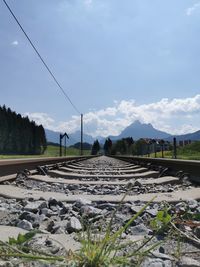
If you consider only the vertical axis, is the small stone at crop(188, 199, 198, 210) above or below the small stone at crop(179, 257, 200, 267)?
above

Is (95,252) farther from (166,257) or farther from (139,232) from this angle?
(139,232)

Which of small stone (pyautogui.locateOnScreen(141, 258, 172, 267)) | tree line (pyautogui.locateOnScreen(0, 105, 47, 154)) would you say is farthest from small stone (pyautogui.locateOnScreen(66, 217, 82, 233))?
tree line (pyautogui.locateOnScreen(0, 105, 47, 154))

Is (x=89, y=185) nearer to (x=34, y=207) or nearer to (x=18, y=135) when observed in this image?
(x=34, y=207)

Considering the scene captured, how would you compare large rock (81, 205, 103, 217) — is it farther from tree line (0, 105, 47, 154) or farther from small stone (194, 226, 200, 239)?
tree line (0, 105, 47, 154)

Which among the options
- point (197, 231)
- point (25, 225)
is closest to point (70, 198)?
point (25, 225)

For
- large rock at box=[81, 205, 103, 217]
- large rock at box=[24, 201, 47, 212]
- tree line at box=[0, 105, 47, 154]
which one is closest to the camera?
large rock at box=[81, 205, 103, 217]

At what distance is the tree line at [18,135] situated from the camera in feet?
334

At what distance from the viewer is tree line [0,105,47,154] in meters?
102

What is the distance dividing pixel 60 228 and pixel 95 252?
1240 millimetres

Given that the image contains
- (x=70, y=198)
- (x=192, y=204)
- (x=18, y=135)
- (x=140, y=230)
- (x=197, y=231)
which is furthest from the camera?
(x=18, y=135)

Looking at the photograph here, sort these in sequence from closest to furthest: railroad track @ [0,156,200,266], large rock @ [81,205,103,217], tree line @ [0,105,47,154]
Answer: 1. railroad track @ [0,156,200,266]
2. large rock @ [81,205,103,217]
3. tree line @ [0,105,47,154]

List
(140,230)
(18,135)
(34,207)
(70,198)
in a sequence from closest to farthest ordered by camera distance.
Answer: (140,230), (34,207), (70,198), (18,135)

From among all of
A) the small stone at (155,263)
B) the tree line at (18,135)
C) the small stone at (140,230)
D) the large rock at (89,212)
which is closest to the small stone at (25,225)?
the large rock at (89,212)

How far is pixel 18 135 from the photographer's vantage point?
106250 mm
